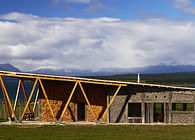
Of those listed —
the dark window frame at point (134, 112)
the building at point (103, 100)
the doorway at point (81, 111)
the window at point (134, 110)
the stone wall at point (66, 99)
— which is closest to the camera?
the building at point (103, 100)

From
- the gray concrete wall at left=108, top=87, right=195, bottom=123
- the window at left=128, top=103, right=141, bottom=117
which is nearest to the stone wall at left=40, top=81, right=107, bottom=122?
the gray concrete wall at left=108, top=87, right=195, bottom=123

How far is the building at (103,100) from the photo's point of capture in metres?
26.3

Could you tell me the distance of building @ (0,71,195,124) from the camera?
26.3 m

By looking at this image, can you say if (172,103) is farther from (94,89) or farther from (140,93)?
(94,89)

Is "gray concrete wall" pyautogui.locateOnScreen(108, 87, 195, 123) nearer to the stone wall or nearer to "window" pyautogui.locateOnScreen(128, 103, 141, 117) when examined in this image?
the stone wall

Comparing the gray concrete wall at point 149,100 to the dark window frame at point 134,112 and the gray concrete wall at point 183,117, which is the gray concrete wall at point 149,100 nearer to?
the gray concrete wall at point 183,117

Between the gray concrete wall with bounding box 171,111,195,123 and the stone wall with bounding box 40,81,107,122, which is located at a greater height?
the stone wall with bounding box 40,81,107,122

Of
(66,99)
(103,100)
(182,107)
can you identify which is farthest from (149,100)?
(182,107)

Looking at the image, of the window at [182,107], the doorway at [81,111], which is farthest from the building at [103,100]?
the window at [182,107]

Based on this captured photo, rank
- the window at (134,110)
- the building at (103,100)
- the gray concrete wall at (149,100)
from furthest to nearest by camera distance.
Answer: the window at (134,110)
the gray concrete wall at (149,100)
the building at (103,100)

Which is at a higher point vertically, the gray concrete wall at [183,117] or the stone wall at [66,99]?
the stone wall at [66,99]

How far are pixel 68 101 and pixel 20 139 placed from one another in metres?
8.65

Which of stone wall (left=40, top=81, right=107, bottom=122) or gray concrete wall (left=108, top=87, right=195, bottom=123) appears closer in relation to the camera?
gray concrete wall (left=108, top=87, right=195, bottom=123)

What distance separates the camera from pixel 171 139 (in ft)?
59.1
